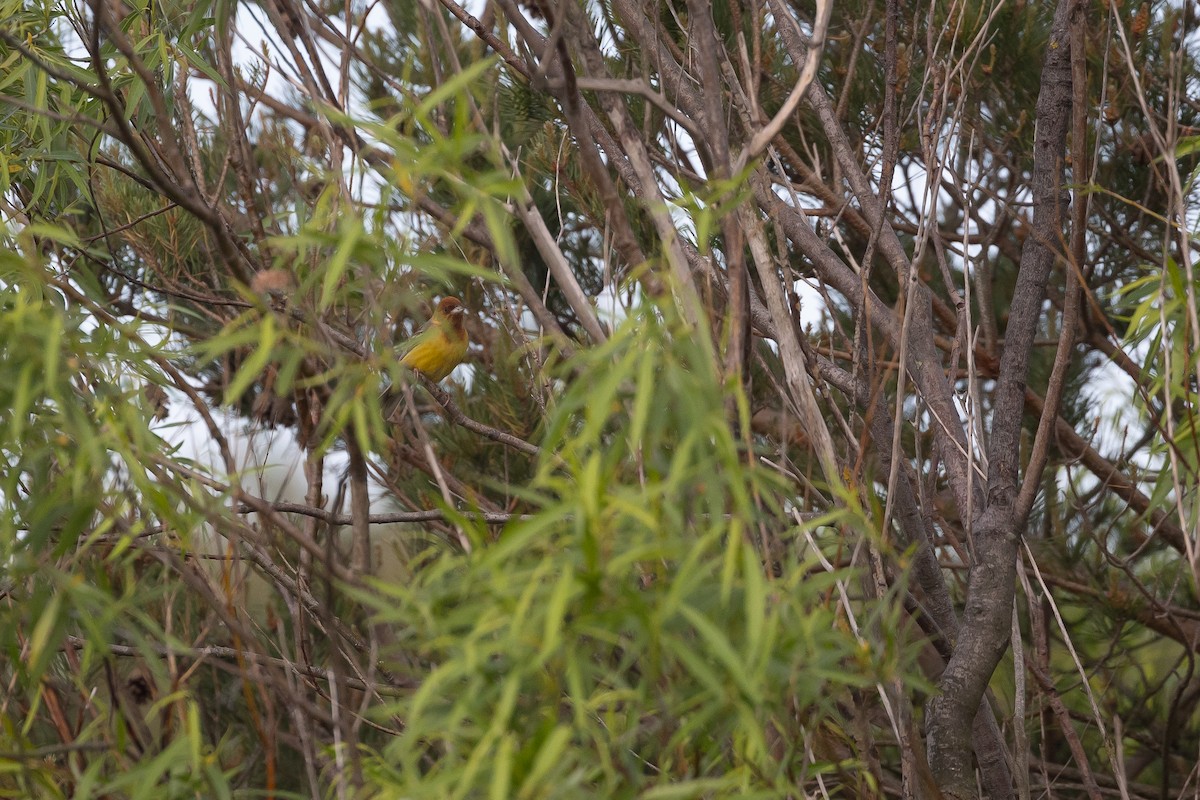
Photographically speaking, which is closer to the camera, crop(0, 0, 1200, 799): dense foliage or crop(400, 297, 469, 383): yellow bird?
crop(0, 0, 1200, 799): dense foliage

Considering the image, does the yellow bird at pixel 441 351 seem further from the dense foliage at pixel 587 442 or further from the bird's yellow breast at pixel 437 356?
the dense foliage at pixel 587 442

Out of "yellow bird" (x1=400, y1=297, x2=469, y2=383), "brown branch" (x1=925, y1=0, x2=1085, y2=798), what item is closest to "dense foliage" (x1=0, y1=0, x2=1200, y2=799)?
"brown branch" (x1=925, y1=0, x2=1085, y2=798)

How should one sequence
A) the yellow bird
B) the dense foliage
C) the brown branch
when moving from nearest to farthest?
the dense foliage → the brown branch → the yellow bird

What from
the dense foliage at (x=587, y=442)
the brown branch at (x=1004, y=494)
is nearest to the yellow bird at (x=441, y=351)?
the dense foliage at (x=587, y=442)

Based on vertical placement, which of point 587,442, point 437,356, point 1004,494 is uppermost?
point 437,356

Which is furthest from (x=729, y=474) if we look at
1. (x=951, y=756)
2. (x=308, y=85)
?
(x=951, y=756)

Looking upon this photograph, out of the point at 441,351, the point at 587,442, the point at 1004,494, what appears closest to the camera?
the point at 587,442

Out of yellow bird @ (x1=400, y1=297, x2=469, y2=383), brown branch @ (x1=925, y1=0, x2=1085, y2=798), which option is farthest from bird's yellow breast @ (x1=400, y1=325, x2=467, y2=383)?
brown branch @ (x1=925, y1=0, x2=1085, y2=798)

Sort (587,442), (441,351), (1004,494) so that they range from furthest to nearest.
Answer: (441,351), (1004,494), (587,442)

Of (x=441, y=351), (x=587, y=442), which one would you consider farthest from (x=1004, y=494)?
(x=441, y=351)

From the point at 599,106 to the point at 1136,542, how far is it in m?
2.52

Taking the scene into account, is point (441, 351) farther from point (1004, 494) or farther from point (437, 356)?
point (1004, 494)

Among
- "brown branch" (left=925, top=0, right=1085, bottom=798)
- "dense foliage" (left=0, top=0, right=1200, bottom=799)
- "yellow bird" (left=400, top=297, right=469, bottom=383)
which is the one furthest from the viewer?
Answer: "yellow bird" (left=400, top=297, right=469, bottom=383)

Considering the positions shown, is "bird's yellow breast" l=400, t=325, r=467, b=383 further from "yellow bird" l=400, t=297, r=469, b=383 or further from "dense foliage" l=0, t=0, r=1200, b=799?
"dense foliage" l=0, t=0, r=1200, b=799
